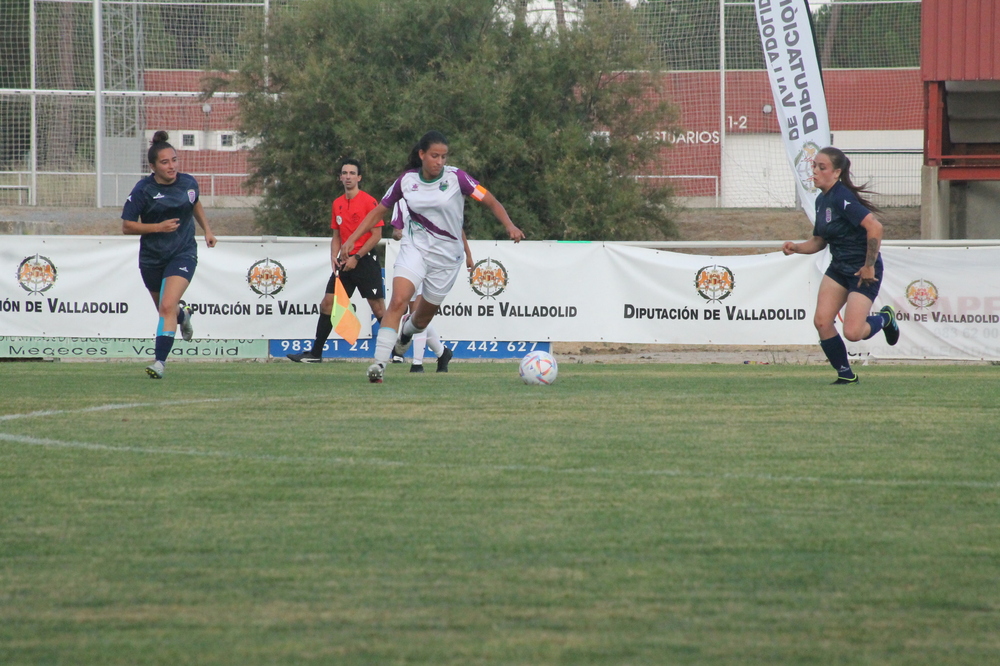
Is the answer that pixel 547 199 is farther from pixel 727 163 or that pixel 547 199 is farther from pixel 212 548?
pixel 212 548

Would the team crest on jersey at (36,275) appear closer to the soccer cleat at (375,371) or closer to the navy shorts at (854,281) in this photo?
the soccer cleat at (375,371)

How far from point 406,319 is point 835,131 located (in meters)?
25.1

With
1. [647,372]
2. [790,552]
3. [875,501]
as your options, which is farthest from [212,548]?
[647,372]

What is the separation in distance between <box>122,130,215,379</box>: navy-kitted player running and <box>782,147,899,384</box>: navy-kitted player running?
5030mm

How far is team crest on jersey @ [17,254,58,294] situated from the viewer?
1328cm

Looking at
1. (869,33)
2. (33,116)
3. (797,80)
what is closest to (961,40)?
(797,80)

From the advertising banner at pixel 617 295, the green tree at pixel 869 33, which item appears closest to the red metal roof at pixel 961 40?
the green tree at pixel 869 33

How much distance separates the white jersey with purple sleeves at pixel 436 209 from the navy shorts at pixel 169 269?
6.28 ft

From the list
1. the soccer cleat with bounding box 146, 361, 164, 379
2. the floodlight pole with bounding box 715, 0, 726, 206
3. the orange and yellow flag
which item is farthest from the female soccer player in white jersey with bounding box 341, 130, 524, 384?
the floodlight pole with bounding box 715, 0, 726, 206

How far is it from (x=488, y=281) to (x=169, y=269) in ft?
14.0

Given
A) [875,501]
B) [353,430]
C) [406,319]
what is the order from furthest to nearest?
1. [406,319]
2. [353,430]
3. [875,501]

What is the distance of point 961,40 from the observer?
2130cm

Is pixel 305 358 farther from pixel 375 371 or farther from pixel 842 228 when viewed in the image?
pixel 842 228

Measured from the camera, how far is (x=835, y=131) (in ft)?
108
